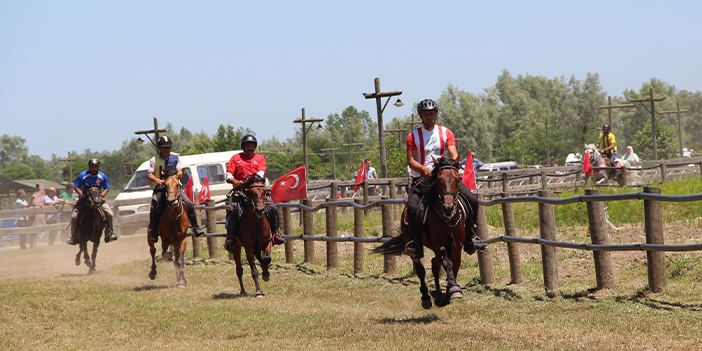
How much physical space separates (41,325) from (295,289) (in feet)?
12.6

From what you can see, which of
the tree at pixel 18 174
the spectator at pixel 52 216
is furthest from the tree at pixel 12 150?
the spectator at pixel 52 216

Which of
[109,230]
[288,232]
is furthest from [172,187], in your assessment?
[109,230]

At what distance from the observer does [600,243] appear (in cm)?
A: 822

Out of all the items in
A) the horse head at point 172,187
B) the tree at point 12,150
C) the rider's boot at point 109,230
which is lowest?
the rider's boot at point 109,230

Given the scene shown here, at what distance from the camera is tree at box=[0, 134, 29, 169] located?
180375mm

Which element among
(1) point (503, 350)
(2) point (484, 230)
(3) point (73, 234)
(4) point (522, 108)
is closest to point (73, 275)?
(3) point (73, 234)

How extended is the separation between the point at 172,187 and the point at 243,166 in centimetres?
175

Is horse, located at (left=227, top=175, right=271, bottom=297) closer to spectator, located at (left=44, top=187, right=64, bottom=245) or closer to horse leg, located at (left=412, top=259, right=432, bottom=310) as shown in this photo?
horse leg, located at (left=412, top=259, right=432, bottom=310)

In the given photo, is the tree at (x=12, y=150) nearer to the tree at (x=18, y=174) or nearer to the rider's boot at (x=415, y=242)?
the tree at (x=18, y=174)

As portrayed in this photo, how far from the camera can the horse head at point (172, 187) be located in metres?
11.3

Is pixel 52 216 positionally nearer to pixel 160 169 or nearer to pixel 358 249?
pixel 160 169

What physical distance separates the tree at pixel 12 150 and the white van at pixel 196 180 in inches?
6962

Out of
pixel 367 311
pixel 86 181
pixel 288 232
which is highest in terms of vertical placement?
pixel 86 181

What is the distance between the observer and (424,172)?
7633mm
